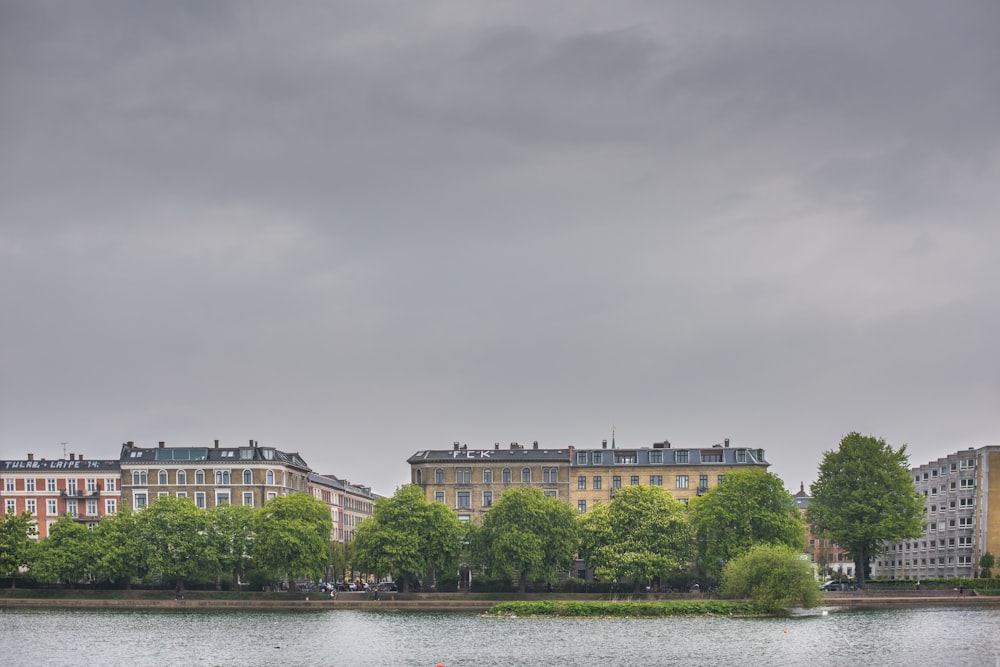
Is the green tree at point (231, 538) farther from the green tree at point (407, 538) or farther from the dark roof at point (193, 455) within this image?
the dark roof at point (193, 455)

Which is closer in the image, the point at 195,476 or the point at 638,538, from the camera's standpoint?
the point at 638,538

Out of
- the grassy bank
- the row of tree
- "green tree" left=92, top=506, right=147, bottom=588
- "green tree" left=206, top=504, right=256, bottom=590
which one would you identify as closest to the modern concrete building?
the grassy bank

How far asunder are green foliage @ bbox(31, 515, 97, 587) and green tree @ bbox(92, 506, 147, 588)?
1.04 metres

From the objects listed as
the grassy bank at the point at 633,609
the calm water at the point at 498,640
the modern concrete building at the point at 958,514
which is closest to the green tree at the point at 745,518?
the grassy bank at the point at 633,609

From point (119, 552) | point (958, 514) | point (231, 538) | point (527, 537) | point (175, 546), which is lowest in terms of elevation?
point (958, 514)

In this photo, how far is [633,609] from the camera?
376 ft

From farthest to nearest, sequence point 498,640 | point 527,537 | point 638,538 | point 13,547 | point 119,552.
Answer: point 13,547 → point 119,552 → point 638,538 → point 527,537 → point 498,640

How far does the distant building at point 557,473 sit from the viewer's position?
16488 centimetres

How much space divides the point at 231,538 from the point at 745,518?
5410cm

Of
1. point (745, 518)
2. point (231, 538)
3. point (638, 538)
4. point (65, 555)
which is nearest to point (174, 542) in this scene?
point (231, 538)

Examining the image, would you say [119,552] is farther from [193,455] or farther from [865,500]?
[865,500]

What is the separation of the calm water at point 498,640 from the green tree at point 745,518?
15.6 m

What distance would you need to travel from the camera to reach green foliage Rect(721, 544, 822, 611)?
109750 mm

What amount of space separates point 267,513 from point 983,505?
8913 centimetres
